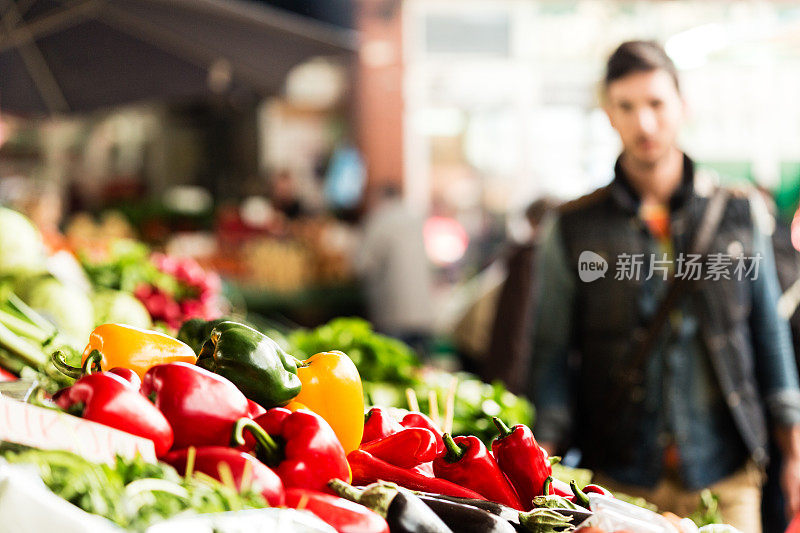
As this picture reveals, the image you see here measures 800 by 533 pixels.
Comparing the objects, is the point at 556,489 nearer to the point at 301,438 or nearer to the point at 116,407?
the point at 301,438

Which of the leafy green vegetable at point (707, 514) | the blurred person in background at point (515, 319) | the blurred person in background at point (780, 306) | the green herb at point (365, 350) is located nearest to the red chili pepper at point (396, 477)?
the leafy green vegetable at point (707, 514)

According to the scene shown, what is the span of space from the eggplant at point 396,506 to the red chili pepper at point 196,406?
19 centimetres

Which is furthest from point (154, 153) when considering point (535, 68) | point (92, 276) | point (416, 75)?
point (92, 276)

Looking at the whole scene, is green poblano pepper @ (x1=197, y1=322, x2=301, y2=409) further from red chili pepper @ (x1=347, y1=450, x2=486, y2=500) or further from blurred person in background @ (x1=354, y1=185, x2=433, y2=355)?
blurred person in background @ (x1=354, y1=185, x2=433, y2=355)

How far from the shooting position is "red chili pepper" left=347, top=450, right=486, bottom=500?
1.52 meters

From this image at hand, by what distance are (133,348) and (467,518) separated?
0.67 metres

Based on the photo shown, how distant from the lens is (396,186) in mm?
7934

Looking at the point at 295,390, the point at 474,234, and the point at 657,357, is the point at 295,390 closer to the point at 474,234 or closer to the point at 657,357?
the point at 657,357

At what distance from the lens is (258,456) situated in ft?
4.53

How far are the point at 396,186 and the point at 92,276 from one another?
165 inches

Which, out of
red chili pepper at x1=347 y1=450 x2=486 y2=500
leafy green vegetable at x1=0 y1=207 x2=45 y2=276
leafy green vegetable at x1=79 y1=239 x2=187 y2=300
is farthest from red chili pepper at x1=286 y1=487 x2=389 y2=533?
leafy green vegetable at x1=79 y1=239 x2=187 y2=300

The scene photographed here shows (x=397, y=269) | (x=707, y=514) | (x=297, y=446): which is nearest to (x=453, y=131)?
(x=397, y=269)

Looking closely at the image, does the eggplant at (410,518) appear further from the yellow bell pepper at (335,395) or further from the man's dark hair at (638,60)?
the man's dark hair at (638,60)

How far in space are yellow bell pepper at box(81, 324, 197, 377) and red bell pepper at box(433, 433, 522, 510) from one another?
0.50 metres
